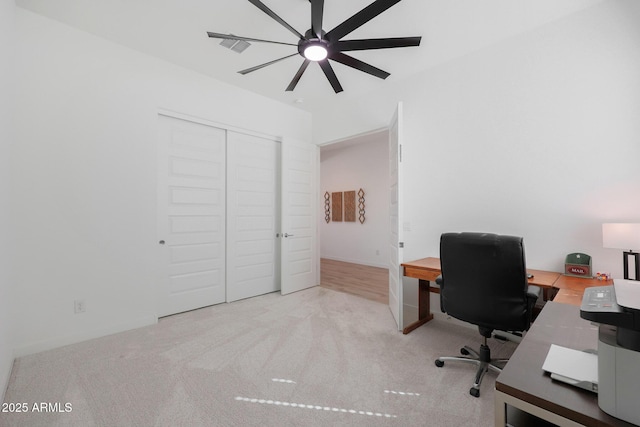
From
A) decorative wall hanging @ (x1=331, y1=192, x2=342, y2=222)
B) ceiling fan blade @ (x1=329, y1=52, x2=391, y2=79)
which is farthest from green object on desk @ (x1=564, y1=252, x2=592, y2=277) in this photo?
decorative wall hanging @ (x1=331, y1=192, x2=342, y2=222)

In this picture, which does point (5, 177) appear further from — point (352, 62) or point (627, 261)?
point (627, 261)

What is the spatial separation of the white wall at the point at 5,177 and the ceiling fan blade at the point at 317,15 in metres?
2.09

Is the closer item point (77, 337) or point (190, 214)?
point (77, 337)

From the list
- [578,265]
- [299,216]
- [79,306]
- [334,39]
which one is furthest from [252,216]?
[578,265]

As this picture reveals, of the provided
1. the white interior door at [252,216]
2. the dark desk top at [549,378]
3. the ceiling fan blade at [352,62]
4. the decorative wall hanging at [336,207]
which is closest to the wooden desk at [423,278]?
the dark desk top at [549,378]

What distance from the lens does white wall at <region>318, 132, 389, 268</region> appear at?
613 cm

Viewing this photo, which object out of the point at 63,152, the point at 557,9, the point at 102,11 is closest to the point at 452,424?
the point at 557,9

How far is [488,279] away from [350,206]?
496 centimetres

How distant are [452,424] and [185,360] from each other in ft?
6.48

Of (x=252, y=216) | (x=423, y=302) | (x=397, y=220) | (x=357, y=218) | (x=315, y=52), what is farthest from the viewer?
(x=357, y=218)

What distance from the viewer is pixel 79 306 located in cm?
262

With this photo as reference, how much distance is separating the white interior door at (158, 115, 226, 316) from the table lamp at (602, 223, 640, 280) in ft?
12.3

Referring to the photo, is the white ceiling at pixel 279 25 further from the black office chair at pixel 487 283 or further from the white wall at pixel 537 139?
→ the black office chair at pixel 487 283

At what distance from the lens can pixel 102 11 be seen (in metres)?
Result: 2.39
